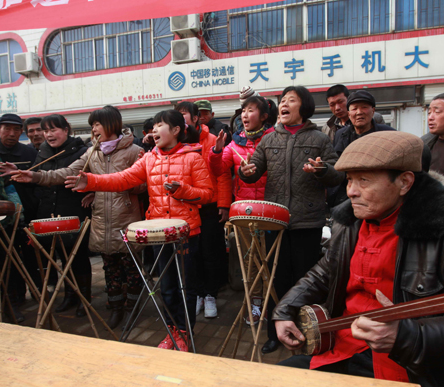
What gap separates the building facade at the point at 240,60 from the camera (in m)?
9.23

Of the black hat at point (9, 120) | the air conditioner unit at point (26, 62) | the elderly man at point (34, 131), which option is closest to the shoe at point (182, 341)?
the black hat at point (9, 120)

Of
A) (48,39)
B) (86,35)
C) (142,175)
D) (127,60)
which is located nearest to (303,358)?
(142,175)

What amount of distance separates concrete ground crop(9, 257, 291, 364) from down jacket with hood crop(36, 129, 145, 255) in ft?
2.50

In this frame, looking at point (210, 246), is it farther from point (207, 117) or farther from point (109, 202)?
point (207, 117)

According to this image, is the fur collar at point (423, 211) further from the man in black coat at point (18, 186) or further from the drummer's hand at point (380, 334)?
the man in black coat at point (18, 186)

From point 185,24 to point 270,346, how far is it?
10.4 meters

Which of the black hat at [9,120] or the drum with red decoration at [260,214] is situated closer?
the drum with red decoration at [260,214]

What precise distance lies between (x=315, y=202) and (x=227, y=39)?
9.61 meters

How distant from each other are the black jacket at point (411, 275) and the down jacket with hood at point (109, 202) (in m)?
2.01

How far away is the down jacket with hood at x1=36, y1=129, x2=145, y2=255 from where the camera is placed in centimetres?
329

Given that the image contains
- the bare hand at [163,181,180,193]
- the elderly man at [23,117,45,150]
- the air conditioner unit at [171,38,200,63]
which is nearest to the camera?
the bare hand at [163,181,180,193]

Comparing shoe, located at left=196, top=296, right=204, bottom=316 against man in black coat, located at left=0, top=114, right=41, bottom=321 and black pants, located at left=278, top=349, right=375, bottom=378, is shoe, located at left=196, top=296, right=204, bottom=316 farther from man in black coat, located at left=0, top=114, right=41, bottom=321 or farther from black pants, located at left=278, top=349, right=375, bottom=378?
black pants, located at left=278, top=349, right=375, bottom=378

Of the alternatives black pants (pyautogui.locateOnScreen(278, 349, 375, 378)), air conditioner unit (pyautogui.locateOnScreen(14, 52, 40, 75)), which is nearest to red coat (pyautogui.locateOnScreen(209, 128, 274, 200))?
black pants (pyautogui.locateOnScreen(278, 349, 375, 378))

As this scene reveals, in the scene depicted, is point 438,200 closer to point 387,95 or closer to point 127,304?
A: point 127,304
